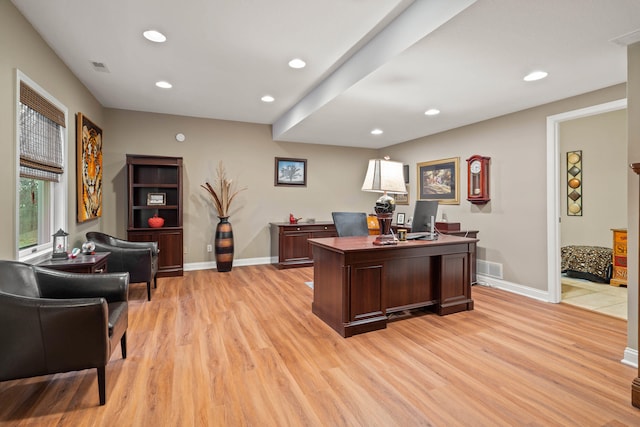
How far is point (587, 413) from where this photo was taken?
180 centimetres

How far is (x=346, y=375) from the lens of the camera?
2199 millimetres

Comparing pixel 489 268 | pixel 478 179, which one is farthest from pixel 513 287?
pixel 478 179

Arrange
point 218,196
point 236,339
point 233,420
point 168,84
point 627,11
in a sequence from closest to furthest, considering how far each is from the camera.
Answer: point 233,420
point 627,11
point 236,339
point 168,84
point 218,196

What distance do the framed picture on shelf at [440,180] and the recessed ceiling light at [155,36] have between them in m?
4.31

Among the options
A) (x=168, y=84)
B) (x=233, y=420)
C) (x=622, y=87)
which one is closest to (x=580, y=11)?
(x=622, y=87)

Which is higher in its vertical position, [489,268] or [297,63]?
[297,63]

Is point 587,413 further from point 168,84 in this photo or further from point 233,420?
point 168,84

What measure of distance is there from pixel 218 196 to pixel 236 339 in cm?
331

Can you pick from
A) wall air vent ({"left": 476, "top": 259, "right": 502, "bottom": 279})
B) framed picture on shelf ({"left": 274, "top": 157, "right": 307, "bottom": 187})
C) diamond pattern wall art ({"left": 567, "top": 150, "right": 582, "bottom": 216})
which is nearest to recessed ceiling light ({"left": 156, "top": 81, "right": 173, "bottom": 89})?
framed picture on shelf ({"left": 274, "top": 157, "right": 307, "bottom": 187})

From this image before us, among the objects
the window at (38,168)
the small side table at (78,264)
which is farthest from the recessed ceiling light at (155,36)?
the small side table at (78,264)

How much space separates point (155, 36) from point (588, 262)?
6269 mm

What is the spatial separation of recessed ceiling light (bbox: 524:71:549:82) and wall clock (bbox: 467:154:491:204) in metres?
1.59

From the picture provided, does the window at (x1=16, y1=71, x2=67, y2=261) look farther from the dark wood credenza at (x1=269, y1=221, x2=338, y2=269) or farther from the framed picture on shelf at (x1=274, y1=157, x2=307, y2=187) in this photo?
the framed picture on shelf at (x1=274, y1=157, x2=307, y2=187)

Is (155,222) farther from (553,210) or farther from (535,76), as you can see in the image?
(553,210)
